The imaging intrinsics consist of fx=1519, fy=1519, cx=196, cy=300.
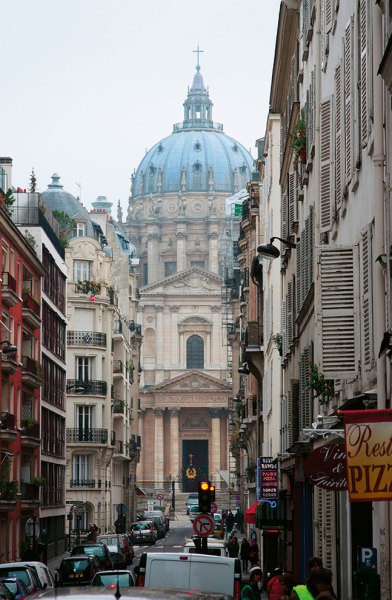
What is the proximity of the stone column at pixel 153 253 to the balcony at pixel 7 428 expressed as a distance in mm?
113102

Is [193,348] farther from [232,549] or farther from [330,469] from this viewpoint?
[330,469]

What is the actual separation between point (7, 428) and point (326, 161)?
30.5 m

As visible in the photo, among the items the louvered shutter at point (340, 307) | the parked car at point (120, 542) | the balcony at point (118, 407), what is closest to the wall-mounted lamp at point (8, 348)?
the parked car at point (120, 542)

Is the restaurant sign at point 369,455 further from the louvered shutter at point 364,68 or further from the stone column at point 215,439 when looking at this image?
the stone column at point 215,439

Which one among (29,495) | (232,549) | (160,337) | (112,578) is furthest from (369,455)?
(160,337)

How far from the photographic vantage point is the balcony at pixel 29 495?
54250 millimetres

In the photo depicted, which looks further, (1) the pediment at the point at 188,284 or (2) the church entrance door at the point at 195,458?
(1) the pediment at the point at 188,284

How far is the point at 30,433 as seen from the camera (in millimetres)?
56031

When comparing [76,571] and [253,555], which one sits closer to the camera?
[76,571]

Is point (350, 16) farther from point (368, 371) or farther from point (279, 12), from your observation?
point (279, 12)

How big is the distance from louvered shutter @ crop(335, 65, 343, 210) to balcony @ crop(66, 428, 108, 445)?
197 feet

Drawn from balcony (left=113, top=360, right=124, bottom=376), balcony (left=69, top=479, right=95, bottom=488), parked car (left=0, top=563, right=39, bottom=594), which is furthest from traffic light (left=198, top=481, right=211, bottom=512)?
balcony (left=113, top=360, right=124, bottom=376)

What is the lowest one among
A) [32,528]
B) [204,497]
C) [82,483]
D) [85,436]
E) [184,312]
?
[32,528]

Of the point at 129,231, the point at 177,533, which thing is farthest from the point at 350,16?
the point at 129,231
